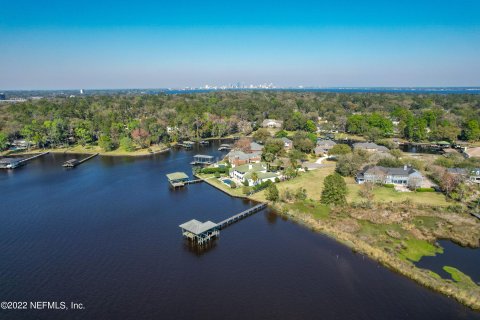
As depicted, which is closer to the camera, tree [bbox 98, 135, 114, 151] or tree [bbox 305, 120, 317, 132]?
tree [bbox 98, 135, 114, 151]

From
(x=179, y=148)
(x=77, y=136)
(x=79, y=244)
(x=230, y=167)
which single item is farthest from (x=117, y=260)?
(x=77, y=136)

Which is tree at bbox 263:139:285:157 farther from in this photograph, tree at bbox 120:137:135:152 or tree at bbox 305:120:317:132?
tree at bbox 305:120:317:132

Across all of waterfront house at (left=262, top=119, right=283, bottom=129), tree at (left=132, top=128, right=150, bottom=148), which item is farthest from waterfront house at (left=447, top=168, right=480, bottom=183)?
tree at (left=132, top=128, right=150, bottom=148)

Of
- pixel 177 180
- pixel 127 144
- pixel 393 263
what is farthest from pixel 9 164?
pixel 393 263

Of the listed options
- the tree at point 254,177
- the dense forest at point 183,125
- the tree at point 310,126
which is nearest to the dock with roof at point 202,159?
the tree at point 254,177

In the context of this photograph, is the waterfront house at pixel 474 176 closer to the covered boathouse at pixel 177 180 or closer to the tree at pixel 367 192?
the tree at pixel 367 192

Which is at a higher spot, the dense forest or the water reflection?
the dense forest
